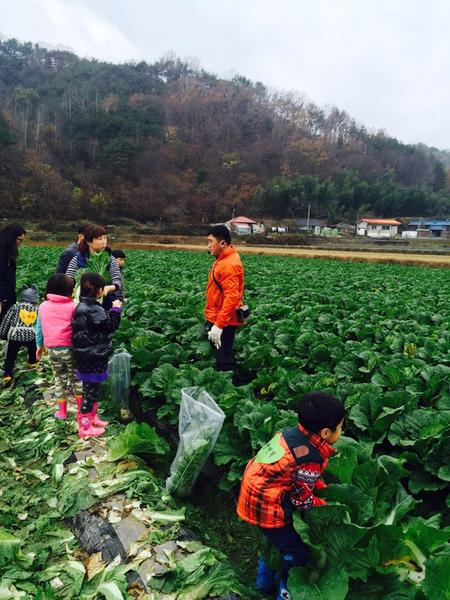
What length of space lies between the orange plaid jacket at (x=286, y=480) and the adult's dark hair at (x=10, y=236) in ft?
15.2

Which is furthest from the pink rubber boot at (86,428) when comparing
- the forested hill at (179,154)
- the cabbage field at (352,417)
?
the forested hill at (179,154)

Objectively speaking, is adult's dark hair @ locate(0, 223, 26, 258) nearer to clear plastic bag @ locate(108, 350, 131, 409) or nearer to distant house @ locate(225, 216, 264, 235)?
clear plastic bag @ locate(108, 350, 131, 409)

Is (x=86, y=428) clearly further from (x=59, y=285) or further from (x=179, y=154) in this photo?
(x=179, y=154)

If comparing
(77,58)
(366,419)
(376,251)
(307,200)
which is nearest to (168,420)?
(366,419)

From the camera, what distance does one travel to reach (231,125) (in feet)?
313

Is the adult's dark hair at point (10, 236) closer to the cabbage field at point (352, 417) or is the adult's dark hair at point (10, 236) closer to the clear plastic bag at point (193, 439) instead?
the cabbage field at point (352, 417)

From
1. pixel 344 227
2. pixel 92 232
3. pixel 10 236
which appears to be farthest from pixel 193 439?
pixel 344 227

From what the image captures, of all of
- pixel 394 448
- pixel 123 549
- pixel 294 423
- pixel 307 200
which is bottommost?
pixel 123 549

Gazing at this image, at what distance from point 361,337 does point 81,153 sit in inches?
3208

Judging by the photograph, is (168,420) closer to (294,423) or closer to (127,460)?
(127,460)

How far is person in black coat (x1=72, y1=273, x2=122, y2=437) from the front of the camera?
13.5 ft

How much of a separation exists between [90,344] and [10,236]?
2.42 metres

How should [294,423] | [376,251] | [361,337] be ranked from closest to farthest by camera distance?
[294,423]
[361,337]
[376,251]

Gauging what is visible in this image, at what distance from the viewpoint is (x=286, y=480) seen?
2367 millimetres
